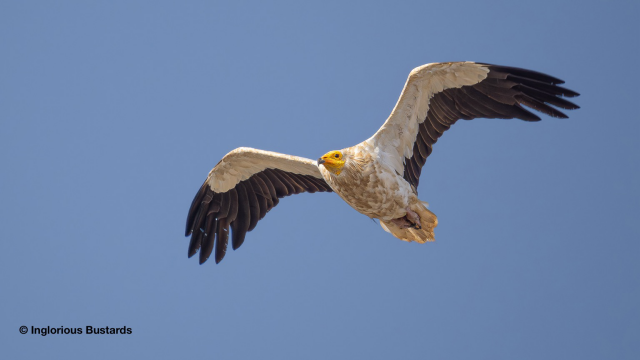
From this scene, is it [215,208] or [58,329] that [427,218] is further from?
[58,329]

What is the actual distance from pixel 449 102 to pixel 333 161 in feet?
6.09

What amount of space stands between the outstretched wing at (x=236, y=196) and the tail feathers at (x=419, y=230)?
1.46 metres

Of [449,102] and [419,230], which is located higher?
[449,102]

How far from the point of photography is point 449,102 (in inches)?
453

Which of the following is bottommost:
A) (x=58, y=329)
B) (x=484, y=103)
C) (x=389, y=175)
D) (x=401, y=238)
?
(x=58, y=329)

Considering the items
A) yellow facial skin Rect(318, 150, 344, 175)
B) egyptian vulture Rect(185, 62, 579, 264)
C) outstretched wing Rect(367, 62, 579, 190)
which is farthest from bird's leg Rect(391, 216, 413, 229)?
yellow facial skin Rect(318, 150, 344, 175)

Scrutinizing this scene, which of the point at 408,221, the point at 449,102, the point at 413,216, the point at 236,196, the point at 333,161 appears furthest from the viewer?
the point at 236,196

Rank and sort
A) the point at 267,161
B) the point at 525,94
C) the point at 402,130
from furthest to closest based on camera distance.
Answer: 1. the point at 267,161
2. the point at 402,130
3. the point at 525,94

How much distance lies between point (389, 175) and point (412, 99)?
3.54ft

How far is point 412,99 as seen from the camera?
11.4 meters

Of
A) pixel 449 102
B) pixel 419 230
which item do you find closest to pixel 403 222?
pixel 419 230

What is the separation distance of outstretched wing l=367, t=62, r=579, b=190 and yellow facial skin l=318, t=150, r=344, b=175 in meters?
0.66

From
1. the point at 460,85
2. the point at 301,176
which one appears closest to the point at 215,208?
the point at 301,176

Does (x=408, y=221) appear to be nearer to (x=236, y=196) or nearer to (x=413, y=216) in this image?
(x=413, y=216)
